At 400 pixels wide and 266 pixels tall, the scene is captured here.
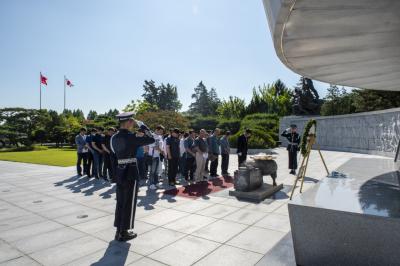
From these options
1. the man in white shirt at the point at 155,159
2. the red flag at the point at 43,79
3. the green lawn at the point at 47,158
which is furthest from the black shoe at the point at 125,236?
the red flag at the point at 43,79

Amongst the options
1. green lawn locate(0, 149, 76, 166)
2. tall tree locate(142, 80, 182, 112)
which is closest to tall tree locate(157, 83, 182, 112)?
tall tree locate(142, 80, 182, 112)

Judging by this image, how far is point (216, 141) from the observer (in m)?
11.4

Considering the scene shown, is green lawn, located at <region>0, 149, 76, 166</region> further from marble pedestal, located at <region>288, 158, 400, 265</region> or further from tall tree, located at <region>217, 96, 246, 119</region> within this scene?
tall tree, located at <region>217, 96, 246, 119</region>

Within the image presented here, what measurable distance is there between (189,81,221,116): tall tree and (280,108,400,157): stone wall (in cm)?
6337

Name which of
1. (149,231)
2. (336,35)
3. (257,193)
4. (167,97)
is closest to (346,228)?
(336,35)

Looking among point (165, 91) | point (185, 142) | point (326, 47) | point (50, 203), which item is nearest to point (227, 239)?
point (326, 47)

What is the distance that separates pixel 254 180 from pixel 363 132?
15.0m

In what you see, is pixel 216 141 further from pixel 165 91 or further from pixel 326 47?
pixel 165 91

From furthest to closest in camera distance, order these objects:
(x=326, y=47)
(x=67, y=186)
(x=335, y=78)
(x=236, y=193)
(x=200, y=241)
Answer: (x=67, y=186)
(x=236, y=193)
(x=335, y=78)
(x=200, y=241)
(x=326, y=47)

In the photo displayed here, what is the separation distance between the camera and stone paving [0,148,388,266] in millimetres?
3990

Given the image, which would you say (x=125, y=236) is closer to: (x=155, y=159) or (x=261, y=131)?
(x=155, y=159)

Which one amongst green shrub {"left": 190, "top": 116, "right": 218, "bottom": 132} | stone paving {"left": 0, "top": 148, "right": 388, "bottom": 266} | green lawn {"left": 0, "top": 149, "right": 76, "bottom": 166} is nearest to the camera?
stone paving {"left": 0, "top": 148, "right": 388, "bottom": 266}

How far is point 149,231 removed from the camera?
508 centimetres

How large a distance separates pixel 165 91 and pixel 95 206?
7857cm
